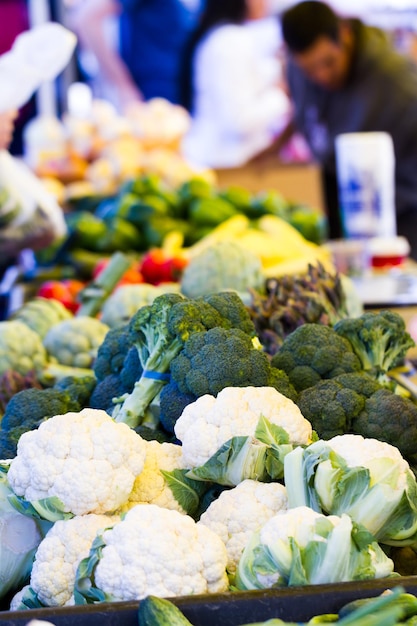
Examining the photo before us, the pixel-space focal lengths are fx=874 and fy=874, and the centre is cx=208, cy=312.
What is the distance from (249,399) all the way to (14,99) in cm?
225

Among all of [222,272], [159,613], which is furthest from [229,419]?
[222,272]

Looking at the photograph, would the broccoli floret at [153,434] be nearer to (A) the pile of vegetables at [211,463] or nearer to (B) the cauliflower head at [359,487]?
(A) the pile of vegetables at [211,463]

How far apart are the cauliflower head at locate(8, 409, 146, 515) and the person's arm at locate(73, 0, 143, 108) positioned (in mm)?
6981

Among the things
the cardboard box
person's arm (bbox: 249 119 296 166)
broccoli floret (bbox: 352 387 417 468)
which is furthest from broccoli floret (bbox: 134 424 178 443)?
person's arm (bbox: 249 119 296 166)

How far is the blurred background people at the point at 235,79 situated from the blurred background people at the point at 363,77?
90.2 inches

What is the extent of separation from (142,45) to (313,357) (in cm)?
732

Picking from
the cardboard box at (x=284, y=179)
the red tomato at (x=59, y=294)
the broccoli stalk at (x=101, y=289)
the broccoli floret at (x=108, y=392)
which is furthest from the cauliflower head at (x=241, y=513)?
the cardboard box at (x=284, y=179)

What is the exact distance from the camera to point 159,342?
166cm

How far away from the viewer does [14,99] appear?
335 centimetres

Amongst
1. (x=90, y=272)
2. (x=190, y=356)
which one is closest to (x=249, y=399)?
(x=190, y=356)

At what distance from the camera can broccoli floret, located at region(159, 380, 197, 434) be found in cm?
159

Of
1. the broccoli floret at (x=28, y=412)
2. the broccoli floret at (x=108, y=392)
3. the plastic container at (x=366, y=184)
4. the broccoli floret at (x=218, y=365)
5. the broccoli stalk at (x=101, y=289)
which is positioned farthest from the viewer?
the plastic container at (x=366, y=184)

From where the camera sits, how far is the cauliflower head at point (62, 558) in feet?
4.25

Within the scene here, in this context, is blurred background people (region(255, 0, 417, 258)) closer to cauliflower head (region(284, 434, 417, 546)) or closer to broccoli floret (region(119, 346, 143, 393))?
broccoli floret (region(119, 346, 143, 393))
